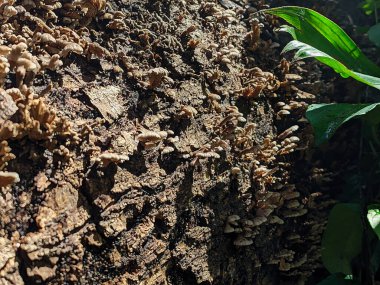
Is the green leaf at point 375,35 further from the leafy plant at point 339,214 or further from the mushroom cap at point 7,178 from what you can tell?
the mushroom cap at point 7,178

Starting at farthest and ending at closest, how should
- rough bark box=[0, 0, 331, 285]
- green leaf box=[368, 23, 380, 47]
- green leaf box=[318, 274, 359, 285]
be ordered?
green leaf box=[368, 23, 380, 47] < green leaf box=[318, 274, 359, 285] < rough bark box=[0, 0, 331, 285]

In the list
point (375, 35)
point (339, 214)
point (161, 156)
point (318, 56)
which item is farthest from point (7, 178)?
point (375, 35)

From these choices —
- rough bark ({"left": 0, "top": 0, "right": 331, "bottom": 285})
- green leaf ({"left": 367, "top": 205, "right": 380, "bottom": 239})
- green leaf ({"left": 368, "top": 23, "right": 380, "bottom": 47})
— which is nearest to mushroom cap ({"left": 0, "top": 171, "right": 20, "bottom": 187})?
rough bark ({"left": 0, "top": 0, "right": 331, "bottom": 285})

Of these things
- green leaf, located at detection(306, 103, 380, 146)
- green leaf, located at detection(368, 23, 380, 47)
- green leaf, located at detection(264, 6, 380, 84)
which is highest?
green leaf, located at detection(368, 23, 380, 47)

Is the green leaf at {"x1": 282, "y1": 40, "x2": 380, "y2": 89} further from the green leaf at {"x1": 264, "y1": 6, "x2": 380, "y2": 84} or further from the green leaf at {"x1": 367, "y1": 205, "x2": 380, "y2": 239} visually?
the green leaf at {"x1": 367, "y1": 205, "x2": 380, "y2": 239}

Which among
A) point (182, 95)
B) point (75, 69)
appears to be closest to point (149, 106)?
point (182, 95)

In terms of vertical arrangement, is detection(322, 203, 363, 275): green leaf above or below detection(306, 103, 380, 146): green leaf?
below

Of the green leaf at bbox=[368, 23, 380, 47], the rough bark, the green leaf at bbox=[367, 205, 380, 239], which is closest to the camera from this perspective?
the rough bark

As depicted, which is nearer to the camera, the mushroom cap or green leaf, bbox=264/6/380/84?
the mushroom cap
